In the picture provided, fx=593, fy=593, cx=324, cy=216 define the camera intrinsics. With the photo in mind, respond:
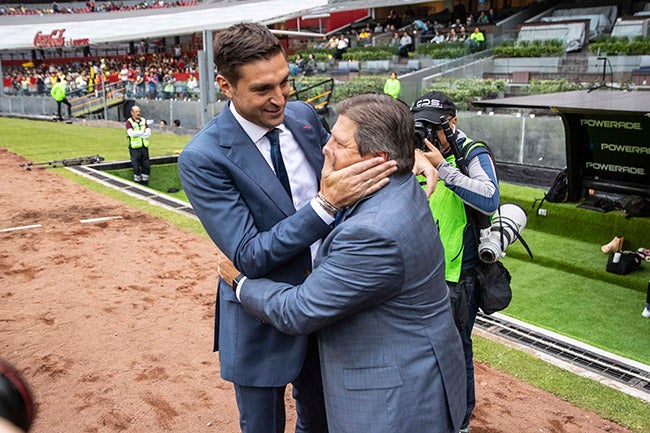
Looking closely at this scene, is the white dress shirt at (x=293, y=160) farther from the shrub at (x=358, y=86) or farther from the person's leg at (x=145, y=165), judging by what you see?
the shrub at (x=358, y=86)

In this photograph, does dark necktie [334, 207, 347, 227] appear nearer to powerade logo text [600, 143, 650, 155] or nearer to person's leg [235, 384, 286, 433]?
person's leg [235, 384, 286, 433]

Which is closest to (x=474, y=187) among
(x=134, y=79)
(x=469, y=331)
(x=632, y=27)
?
(x=469, y=331)

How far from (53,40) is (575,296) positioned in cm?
3666

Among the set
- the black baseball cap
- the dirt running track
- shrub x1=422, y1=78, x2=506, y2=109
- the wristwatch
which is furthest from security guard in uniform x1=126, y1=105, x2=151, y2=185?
the wristwatch

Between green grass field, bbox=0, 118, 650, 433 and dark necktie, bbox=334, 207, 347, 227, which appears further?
green grass field, bbox=0, 118, 650, 433

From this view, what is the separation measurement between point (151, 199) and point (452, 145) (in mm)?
7624

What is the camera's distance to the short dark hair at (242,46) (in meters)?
1.88

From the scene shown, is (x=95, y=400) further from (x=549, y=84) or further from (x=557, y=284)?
(x=549, y=84)

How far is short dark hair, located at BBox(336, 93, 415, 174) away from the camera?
1742mm

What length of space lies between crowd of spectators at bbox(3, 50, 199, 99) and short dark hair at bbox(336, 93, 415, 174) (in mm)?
19201

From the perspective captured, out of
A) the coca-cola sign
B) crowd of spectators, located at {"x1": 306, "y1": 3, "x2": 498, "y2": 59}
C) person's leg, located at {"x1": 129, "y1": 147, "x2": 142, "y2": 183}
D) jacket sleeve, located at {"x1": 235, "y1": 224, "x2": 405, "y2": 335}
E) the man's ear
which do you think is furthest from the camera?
the coca-cola sign

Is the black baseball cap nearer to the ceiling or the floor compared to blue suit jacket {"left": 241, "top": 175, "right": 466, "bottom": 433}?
nearer to the ceiling

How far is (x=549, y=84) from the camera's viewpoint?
12.7m

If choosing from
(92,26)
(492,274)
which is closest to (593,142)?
(492,274)
